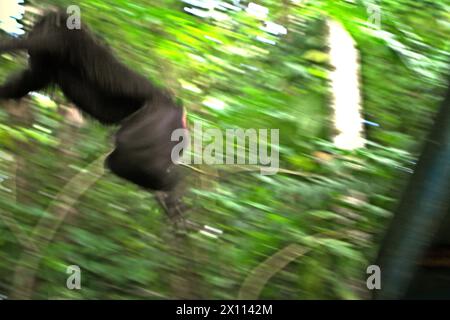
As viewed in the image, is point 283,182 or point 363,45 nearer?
point 283,182

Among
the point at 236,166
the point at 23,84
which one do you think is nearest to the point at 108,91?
the point at 23,84

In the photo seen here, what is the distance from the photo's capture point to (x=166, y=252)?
219cm

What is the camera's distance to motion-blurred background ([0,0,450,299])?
209 cm

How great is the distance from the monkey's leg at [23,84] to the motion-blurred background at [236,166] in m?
0.05

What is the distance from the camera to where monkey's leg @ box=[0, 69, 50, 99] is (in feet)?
7.27

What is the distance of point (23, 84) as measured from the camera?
2.24m

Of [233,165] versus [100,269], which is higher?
[233,165]

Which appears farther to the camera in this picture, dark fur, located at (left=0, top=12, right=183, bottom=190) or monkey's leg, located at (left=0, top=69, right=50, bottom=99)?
monkey's leg, located at (left=0, top=69, right=50, bottom=99)

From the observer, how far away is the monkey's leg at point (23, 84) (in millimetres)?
2215

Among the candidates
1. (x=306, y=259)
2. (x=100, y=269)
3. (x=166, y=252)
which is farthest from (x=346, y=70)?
(x=100, y=269)

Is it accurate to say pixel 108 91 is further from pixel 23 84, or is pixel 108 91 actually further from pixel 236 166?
pixel 236 166
